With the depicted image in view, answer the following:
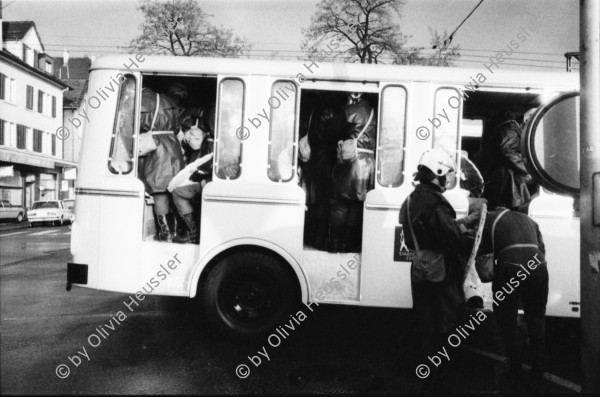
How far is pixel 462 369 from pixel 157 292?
3.33m

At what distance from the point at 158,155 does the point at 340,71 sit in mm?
2323

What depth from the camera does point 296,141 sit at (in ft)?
19.8

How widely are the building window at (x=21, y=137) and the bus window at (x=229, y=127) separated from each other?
113 ft

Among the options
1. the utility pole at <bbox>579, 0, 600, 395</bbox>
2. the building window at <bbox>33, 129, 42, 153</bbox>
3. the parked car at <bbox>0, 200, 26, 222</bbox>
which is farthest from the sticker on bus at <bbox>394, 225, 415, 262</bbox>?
the building window at <bbox>33, 129, 42, 153</bbox>

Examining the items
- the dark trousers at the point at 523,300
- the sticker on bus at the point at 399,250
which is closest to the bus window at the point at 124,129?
the sticker on bus at the point at 399,250

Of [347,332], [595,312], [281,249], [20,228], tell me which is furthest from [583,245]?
[20,228]

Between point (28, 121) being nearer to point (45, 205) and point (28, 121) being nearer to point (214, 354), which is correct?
point (45, 205)

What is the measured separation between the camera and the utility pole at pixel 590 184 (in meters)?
3.52

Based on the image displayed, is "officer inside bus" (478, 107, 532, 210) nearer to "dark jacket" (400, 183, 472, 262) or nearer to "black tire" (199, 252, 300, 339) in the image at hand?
"dark jacket" (400, 183, 472, 262)

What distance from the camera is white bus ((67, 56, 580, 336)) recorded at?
5.80 metres

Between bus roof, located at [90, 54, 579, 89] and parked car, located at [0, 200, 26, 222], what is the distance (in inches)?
1116

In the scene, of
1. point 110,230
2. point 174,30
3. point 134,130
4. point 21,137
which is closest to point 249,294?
point 110,230

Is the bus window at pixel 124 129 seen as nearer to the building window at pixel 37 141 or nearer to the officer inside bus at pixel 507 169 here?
the officer inside bus at pixel 507 169

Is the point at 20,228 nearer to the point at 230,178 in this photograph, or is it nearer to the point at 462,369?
the point at 230,178
